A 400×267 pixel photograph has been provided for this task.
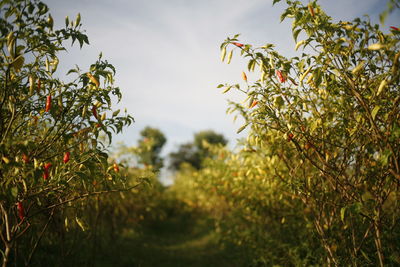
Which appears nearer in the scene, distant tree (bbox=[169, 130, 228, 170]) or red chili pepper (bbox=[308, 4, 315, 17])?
red chili pepper (bbox=[308, 4, 315, 17])

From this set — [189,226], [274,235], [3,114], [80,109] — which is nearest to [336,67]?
[80,109]

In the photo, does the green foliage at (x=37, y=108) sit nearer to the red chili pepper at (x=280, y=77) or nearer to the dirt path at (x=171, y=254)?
the red chili pepper at (x=280, y=77)

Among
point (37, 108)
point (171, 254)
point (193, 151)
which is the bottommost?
point (171, 254)

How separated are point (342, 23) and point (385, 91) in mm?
736

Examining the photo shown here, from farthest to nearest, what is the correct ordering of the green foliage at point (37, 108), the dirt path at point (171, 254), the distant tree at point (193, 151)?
the distant tree at point (193, 151), the dirt path at point (171, 254), the green foliage at point (37, 108)

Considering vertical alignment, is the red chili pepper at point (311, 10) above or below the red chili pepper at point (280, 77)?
above

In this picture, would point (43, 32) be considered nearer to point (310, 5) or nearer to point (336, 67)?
point (310, 5)

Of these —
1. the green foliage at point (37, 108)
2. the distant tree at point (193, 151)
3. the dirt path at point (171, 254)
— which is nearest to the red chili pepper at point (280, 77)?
the green foliage at point (37, 108)

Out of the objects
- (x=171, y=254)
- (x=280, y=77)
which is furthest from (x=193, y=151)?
(x=280, y=77)

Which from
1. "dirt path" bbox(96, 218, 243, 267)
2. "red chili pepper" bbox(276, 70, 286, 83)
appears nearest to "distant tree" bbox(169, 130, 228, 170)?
"dirt path" bbox(96, 218, 243, 267)

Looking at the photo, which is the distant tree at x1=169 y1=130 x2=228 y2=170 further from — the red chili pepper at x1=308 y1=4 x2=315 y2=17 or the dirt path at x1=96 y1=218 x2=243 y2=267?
the red chili pepper at x1=308 y1=4 x2=315 y2=17


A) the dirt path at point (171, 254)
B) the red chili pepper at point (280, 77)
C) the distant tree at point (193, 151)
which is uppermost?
the distant tree at point (193, 151)

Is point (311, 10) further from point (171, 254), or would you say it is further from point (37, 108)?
point (171, 254)

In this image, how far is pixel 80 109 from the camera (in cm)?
226
